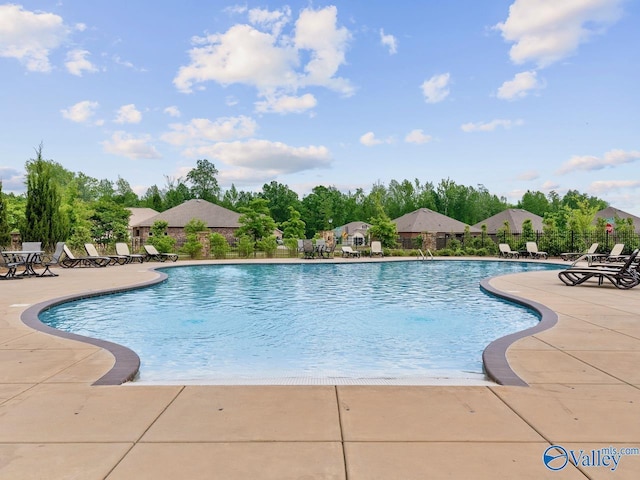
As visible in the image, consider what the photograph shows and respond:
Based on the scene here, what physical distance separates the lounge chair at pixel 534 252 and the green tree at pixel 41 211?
24649 millimetres

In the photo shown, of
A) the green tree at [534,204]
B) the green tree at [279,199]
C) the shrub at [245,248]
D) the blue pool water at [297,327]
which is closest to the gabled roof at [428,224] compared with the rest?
the green tree at [279,199]

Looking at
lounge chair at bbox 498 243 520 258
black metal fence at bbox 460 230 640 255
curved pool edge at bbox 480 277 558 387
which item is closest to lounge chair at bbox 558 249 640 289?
curved pool edge at bbox 480 277 558 387

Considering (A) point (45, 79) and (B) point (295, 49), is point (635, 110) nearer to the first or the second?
(B) point (295, 49)

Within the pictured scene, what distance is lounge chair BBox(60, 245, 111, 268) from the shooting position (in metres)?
18.8

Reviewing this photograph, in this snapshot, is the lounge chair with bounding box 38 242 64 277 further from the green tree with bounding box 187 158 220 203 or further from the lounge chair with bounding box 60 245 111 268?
the green tree with bounding box 187 158 220 203

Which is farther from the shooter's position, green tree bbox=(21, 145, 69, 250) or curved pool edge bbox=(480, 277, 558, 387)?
green tree bbox=(21, 145, 69, 250)

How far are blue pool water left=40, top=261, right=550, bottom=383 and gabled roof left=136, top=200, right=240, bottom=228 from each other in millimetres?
31444

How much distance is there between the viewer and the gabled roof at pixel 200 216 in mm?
44656

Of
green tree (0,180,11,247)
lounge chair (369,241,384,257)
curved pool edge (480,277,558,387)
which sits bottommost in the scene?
curved pool edge (480,277,558,387)

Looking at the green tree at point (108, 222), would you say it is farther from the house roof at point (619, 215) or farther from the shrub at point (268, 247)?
the house roof at point (619, 215)

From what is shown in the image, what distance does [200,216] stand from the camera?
45594 millimetres

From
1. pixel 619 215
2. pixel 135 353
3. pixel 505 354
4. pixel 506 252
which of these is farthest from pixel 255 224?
pixel 619 215

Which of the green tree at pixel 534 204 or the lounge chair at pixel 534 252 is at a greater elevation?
the green tree at pixel 534 204

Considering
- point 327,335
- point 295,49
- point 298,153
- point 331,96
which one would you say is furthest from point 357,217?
point 327,335
